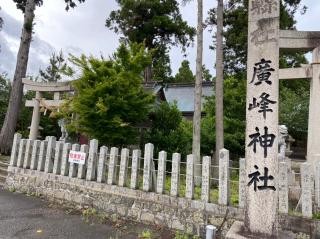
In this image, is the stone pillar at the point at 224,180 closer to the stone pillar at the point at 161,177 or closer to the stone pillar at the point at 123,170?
the stone pillar at the point at 161,177

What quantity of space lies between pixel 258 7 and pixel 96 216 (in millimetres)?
5254

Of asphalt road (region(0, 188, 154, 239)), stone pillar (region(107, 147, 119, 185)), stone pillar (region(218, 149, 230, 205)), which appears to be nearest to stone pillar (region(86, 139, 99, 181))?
stone pillar (region(107, 147, 119, 185))

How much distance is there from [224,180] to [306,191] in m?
1.33

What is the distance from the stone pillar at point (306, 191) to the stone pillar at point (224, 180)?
121cm

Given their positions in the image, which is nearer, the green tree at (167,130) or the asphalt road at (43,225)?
the asphalt road at (43,225)

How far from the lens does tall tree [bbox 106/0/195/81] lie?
67.1 ft

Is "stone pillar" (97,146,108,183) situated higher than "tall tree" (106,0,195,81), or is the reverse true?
"tall tree" (106,0,195,81)

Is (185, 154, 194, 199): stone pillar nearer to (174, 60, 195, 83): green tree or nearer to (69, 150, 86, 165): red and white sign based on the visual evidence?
(69, 150, 86, 165): red and white sign

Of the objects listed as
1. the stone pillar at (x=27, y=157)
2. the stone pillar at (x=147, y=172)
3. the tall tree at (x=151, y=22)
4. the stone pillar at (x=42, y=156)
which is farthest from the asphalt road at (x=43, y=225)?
the tall tree at (x=151, y=22)

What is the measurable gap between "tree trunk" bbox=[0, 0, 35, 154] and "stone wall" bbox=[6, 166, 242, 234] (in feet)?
20.6

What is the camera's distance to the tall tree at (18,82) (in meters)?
13.4

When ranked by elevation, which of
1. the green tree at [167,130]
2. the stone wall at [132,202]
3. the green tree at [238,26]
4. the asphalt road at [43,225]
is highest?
the green tree at [238,26]

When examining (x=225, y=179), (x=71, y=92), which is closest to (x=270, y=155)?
(x=225, y=179)

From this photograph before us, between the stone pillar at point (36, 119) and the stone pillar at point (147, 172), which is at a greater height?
the stone pillar at point (36, 119)
